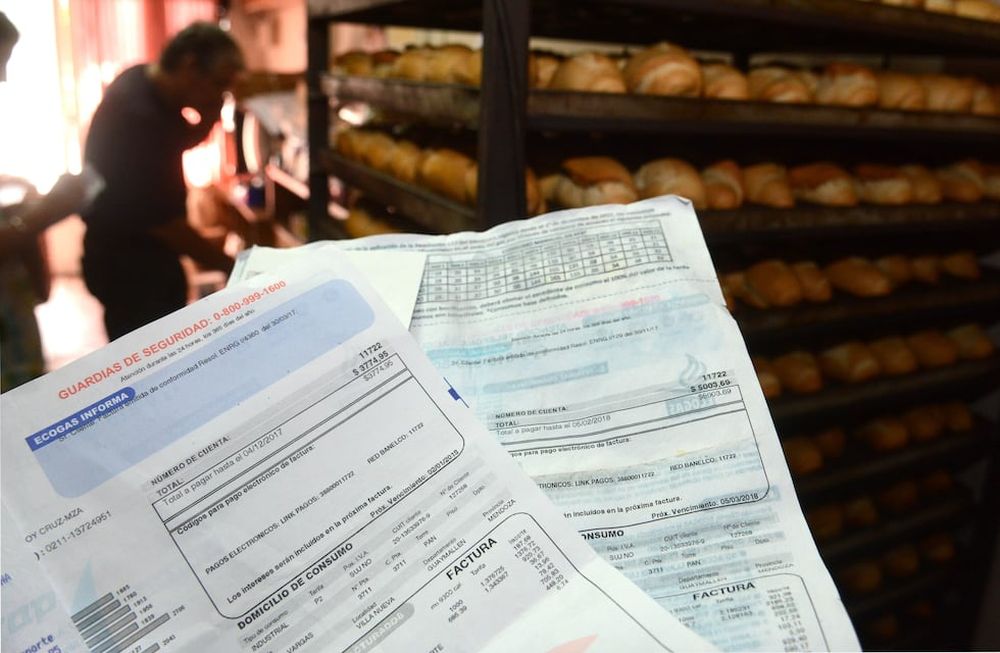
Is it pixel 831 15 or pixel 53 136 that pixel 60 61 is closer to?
pixel 53 136

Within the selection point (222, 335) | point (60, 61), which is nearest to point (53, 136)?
point (60, 61)

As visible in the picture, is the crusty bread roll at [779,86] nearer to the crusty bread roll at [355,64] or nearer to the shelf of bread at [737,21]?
the shelf of bread at [737,21]

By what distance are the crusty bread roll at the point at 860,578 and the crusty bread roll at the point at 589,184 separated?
124 cm

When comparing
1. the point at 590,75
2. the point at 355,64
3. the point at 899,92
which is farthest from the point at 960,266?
the point at 355,64

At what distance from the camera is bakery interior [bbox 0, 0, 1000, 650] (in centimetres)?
122

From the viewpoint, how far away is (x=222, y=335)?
0.44 metres

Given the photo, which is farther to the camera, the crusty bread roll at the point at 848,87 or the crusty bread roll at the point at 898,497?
the crusty bread roll at the point at 898,497

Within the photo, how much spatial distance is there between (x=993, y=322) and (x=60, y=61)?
6787mm

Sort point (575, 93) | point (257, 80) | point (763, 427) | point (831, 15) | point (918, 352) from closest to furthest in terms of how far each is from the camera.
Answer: point (763, 427), point (575, 93), point (831, 15), point (918, 352), point (257, 80)

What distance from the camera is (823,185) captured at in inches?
59.7

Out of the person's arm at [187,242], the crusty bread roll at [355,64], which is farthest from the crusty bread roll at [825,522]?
the person's arm at [187,242]

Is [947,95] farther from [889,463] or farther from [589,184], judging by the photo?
[589,184]

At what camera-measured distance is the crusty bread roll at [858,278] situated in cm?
162

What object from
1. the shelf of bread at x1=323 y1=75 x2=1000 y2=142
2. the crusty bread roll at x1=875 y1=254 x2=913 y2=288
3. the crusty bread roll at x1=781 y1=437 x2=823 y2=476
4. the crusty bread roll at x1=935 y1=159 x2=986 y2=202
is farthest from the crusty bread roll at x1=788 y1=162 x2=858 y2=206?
the crusty bread roll at x1=781 y1=437 x2=823 y2=476
